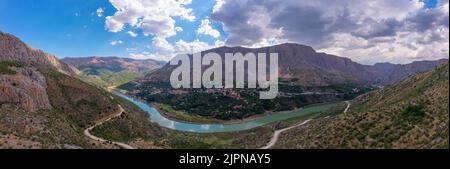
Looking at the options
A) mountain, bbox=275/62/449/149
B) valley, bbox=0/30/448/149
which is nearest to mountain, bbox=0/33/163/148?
valley, bbox=0/30/448/149

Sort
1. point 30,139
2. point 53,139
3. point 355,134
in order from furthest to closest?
1. point 53,139
2. point 30,139
3. point 355,134

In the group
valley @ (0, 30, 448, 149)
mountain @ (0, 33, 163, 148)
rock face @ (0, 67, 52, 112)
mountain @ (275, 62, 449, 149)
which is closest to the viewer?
mountain @ (275, 62, 449, 149)

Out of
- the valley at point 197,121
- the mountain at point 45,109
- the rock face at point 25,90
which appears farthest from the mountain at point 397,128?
the rock face at point 25,90

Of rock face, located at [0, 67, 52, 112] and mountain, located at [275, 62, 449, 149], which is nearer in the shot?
mountain, located at [275, 62, 449, 149]

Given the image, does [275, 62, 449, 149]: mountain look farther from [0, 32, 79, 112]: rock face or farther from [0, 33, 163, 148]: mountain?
[0, 32, 79, 112]: rock face
